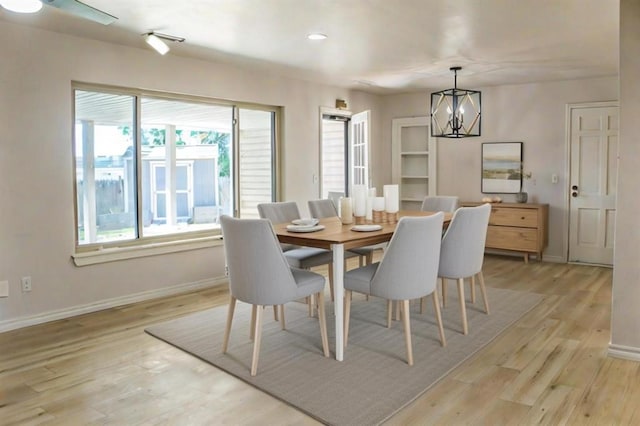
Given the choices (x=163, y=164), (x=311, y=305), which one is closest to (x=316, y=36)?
(x=163, y=164)

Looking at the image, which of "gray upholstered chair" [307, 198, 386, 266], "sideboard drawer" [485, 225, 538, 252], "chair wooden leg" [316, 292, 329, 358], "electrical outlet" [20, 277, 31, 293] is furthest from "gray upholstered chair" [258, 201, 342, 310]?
"sideboard drawer" [485, 225, 538, 252]

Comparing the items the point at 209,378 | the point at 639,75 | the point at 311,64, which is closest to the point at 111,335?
the point at 209,378

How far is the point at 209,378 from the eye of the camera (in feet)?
9.41

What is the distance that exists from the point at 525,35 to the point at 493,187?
10.2ft

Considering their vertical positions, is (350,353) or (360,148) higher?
(360,148)

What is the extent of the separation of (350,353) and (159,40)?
273 cm

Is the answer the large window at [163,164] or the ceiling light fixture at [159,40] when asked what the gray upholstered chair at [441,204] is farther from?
the ceiling light fixture at [159,40]

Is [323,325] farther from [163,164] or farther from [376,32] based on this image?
[163,164]

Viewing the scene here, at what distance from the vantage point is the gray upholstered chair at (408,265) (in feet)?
9.73

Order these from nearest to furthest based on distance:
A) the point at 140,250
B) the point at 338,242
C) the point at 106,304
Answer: the point at 338,242, the point at 106,304, the point at 140,250

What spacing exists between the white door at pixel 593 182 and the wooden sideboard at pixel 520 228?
38 cm

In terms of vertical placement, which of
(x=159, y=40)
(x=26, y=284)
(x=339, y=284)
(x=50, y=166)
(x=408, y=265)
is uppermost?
(x=159, y=40)

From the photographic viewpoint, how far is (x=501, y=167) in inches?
266

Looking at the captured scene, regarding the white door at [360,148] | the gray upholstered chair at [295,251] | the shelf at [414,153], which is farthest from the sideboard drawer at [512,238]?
the gray upholstered chair at [295,251]
